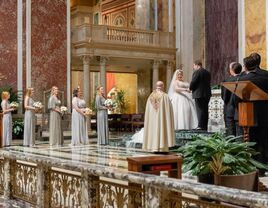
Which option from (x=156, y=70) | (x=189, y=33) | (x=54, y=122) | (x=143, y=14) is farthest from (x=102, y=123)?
(x=143, y=14)

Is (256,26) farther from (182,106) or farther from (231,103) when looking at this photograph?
(231,103)

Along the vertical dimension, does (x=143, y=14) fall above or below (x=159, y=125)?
above

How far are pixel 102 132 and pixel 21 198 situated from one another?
27.0 feet

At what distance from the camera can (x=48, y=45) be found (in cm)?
1928

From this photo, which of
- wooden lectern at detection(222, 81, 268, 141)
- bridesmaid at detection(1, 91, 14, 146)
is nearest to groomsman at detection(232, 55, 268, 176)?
wooden lectern at detection(222, 81, 268, 141)

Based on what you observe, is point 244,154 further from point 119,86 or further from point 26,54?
point 119,86

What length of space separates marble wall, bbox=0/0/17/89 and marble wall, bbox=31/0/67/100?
787mm

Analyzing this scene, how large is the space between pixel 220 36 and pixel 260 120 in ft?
43.8

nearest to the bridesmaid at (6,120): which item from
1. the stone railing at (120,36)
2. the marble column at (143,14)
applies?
the stone railing at (120,36)

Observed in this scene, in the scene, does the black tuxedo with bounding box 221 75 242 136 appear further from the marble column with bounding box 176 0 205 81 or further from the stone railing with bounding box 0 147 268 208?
the marble column with bounding box 176 0 205 81

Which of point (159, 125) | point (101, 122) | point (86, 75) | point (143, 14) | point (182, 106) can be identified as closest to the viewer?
point (159, 125)

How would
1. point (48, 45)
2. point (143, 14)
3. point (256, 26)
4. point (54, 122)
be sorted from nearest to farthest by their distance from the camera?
point (256, 26), point (54, 122), point (48, 45), point (143, 14)

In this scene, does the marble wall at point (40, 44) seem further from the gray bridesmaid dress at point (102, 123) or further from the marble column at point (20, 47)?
the gray bridesmaid dress at point (102, 123)

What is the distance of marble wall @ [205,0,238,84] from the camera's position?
18156 mm
